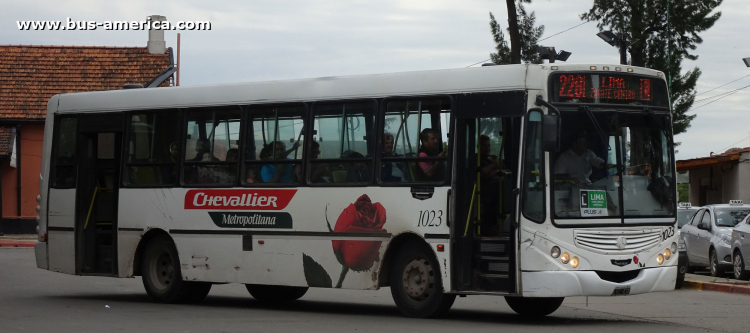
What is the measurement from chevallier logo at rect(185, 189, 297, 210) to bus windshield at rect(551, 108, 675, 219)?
143 inches

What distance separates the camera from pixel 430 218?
12.6 metres

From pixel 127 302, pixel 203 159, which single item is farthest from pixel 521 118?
pixel 127 302

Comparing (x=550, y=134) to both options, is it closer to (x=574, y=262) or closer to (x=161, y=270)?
(x=574, y=262)

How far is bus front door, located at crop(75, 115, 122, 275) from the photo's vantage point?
16.1 metres

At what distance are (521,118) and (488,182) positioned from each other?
2.75 ft

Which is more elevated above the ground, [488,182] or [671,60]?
[671,60]

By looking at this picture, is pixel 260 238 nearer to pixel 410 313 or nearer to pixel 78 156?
pixel 410 313

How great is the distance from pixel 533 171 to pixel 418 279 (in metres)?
1.90

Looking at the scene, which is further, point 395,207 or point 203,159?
point 203,159

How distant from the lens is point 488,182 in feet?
40.7

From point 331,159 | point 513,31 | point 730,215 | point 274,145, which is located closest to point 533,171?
point 331,159

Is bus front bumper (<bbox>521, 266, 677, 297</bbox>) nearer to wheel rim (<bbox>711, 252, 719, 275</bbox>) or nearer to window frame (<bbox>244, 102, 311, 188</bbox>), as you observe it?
window frame (<bbox>244, 102, 311, 188</bbox>)

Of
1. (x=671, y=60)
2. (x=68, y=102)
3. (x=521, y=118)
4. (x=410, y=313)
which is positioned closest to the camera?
(x=521, y=118)

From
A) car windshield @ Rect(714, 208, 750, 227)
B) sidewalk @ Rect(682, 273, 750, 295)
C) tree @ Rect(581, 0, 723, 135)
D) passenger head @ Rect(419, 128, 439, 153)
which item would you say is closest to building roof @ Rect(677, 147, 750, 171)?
tree @ Rect(581, 0, 723, 135)
